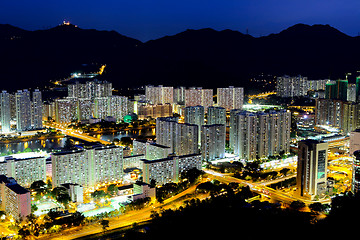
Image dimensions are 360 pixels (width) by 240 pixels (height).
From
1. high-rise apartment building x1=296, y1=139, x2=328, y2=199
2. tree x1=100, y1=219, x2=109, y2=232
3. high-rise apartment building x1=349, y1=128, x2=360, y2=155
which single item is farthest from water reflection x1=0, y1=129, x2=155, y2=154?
high-rise apartment building x1=296, y1=139, x2=328, y2=199

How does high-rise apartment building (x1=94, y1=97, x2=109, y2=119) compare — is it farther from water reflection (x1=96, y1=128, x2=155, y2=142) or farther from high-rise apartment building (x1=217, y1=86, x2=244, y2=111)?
high-rise apartment building (x1=217, y1=86, x2=244, y2=111)

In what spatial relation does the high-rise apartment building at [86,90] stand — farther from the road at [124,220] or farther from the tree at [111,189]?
the road at [124,220]

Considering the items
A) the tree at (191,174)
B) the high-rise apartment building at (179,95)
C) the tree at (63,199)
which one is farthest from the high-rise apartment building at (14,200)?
the high-rise apartment building at (179,95)

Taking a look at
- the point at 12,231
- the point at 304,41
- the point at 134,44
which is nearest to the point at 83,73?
the point at 134,44

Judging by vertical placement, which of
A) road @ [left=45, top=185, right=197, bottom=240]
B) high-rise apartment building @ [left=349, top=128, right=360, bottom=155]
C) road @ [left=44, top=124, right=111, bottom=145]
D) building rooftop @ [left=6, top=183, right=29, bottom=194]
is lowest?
road @ [left=45, top=185, right=197, bottom=240]

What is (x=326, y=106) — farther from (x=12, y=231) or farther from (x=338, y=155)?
(x=12, y=231)

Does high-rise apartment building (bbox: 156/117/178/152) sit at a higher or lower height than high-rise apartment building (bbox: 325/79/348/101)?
lower

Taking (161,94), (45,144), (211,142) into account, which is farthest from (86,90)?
(211,142)
